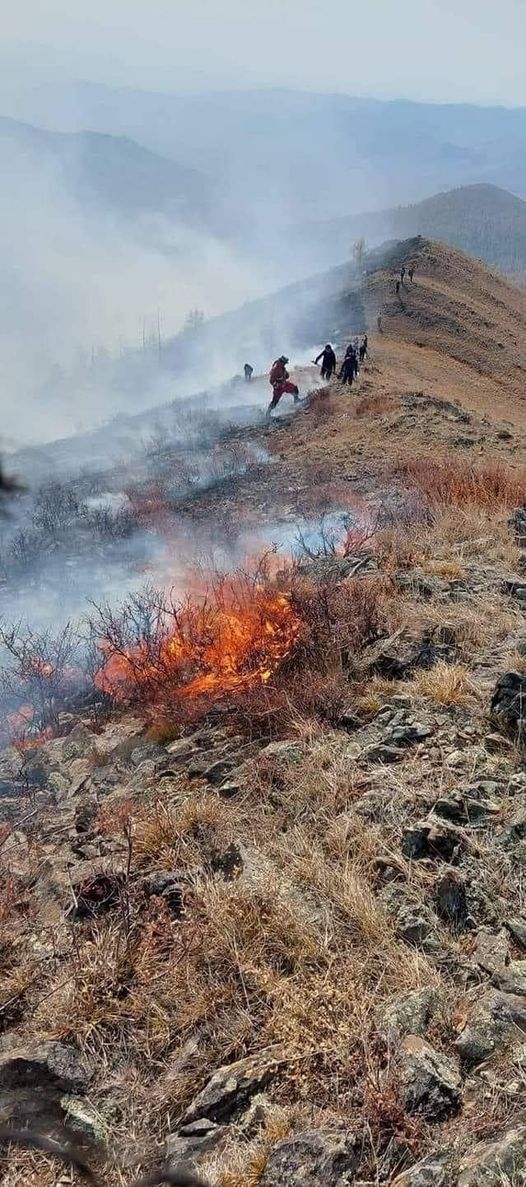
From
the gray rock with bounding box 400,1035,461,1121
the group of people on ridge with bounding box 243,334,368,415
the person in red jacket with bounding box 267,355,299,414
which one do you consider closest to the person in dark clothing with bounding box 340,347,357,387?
the group of people on ridge with bounding box 243,334,368,415

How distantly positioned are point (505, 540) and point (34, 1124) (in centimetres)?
617

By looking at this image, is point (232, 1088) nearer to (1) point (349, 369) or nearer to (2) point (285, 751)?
(2) point (285, 751)

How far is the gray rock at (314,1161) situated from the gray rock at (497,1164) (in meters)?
0.31

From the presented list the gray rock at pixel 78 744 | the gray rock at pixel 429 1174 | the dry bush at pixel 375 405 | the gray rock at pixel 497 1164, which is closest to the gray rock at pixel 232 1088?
the gray rock at pixel 429 1174

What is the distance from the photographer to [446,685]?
4.16 m

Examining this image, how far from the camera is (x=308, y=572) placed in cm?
661

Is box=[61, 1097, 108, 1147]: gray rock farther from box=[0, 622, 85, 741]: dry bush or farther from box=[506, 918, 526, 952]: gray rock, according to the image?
box=[0, 622, 85, 741]: dry bush

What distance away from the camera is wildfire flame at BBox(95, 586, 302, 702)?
5.08 m

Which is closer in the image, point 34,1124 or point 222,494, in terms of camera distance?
point 34,1124

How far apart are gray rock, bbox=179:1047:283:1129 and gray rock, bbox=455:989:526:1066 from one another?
2.00 feet

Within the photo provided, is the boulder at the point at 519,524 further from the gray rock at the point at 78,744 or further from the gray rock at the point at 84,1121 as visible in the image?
the gray rock at the point at 84,1121

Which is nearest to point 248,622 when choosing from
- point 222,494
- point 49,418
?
point 222,494

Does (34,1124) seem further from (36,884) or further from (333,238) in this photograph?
(333,238)

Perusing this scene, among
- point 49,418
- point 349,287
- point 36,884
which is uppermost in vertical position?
point 349,287
